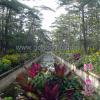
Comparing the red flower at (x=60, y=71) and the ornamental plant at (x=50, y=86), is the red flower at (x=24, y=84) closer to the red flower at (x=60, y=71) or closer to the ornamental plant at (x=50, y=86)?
the ornamental plant at (x=50, y=86)

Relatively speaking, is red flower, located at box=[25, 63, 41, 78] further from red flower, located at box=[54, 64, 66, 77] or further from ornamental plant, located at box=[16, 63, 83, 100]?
red flower, located at box=[54, 64, 66, 77]

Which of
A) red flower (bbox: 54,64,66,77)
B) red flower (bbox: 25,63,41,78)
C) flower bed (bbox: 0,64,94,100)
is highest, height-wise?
red flower (bbox: 54,64,66,77)

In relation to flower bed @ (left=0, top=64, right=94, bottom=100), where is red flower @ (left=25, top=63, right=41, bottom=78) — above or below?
above

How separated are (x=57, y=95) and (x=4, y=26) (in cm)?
4068

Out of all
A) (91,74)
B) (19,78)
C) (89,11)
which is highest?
(89,11)

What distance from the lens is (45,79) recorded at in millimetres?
7977

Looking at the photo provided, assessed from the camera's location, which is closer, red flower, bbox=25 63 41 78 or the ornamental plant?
the ornamental plant

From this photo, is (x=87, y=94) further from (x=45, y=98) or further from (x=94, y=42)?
(x=94, y=42)

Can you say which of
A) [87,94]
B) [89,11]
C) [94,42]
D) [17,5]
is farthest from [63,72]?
[94,42]

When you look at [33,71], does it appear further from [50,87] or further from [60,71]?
[50,87]

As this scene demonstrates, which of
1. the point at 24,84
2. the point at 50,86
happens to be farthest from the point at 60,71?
the point at 24,84

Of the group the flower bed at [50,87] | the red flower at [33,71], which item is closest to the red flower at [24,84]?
the flower bed at [50,87]

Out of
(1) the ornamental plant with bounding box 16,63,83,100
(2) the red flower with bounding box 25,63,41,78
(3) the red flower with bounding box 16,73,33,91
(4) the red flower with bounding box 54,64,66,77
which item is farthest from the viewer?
(2) the red flower with bounding box 25,63,41,78

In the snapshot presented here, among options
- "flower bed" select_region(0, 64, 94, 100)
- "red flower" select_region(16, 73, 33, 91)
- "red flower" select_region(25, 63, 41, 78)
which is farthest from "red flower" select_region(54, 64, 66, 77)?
"red flower" select_region(16, 73, 33, 91)
